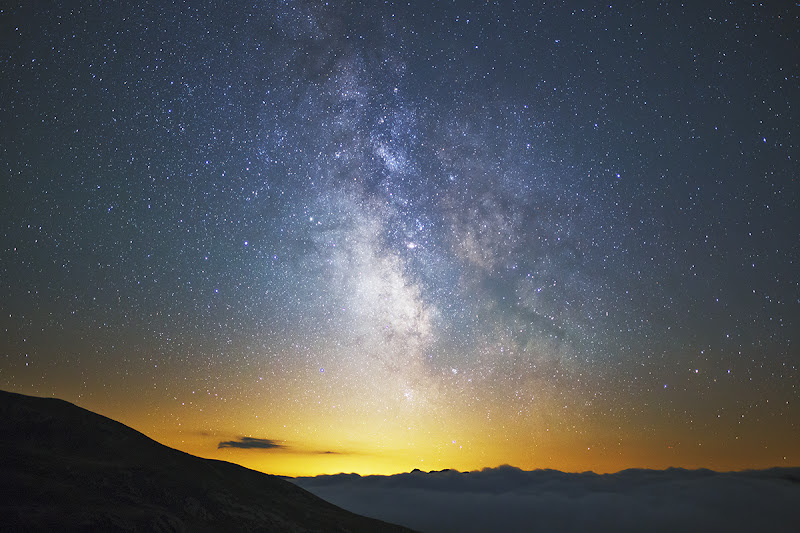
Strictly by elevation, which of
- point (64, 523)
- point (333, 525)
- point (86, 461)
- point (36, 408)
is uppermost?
point (36, 408)

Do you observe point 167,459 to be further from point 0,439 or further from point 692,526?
point 692,526

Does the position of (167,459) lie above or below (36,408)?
below

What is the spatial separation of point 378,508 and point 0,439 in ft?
611

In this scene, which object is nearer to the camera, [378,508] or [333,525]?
[333,525]

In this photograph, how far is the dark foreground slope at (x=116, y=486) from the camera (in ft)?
55.8

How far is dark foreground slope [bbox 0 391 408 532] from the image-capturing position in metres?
17.0

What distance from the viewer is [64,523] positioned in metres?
15.8

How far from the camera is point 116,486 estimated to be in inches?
827

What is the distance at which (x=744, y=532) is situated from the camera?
18125 cm

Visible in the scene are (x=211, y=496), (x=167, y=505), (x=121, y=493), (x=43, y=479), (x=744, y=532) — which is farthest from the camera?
(x=744, y=532)

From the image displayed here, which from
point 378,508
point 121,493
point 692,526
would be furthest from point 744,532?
point 121,493

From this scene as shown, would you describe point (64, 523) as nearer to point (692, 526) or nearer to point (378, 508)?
point (378, 508)

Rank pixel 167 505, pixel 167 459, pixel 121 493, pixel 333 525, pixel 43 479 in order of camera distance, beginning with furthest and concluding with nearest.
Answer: pixel 333 525
pixel 167 459
pixel 167 505
pixel 121 493
pixel 43 479

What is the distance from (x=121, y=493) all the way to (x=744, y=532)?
237648mm
